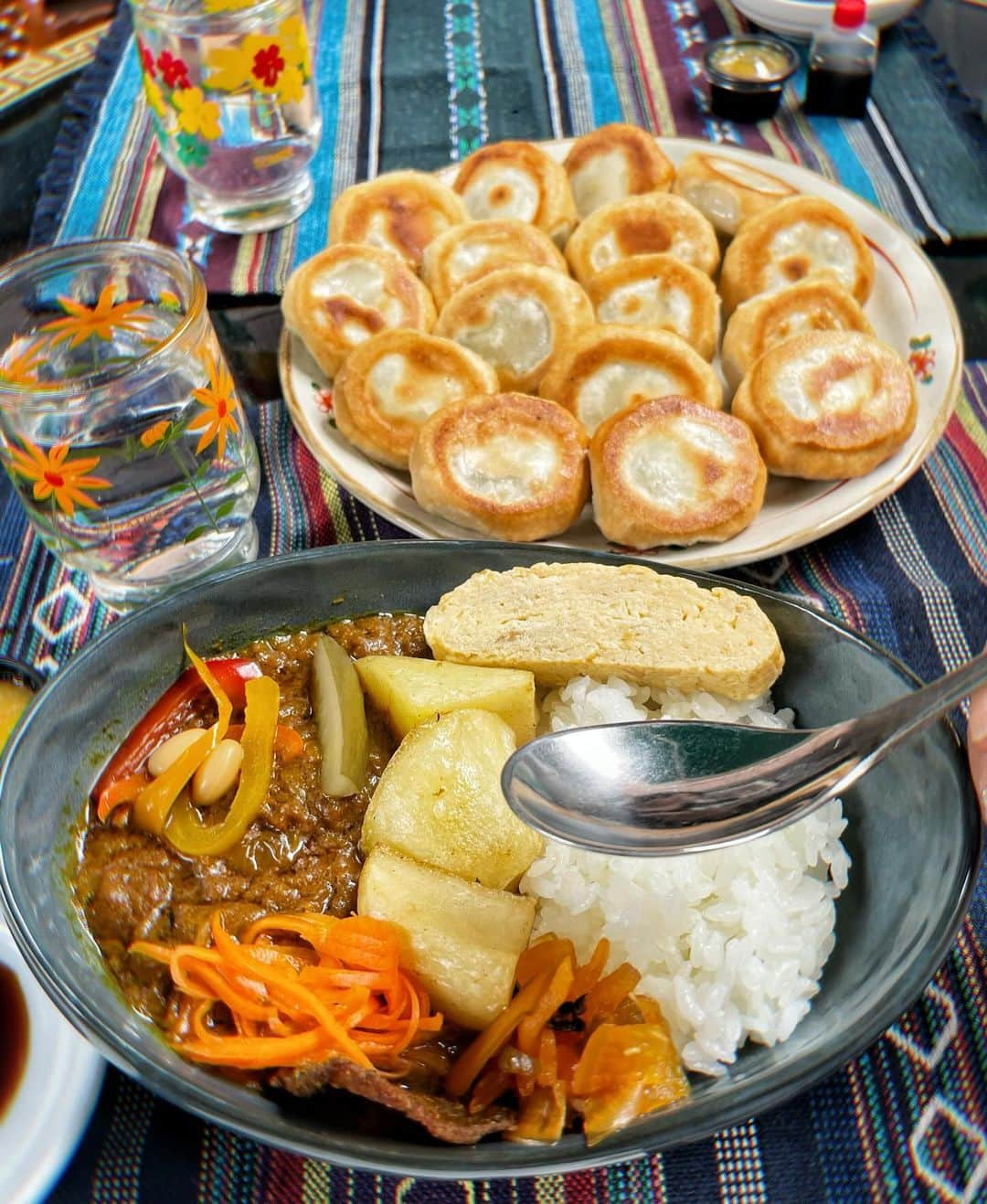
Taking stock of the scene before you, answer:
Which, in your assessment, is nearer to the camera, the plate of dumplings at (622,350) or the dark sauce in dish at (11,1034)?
the dark sauce in dish at (11,1034)

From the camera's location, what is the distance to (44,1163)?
49.5 inches

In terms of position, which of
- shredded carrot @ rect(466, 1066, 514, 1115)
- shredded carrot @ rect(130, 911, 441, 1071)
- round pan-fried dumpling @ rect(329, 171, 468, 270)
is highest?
round pan-fried dumpling @ rect(329, 171, 468, 270)

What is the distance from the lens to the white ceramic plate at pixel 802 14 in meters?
3.20

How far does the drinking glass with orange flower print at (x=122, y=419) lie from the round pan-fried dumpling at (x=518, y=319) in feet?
1.85

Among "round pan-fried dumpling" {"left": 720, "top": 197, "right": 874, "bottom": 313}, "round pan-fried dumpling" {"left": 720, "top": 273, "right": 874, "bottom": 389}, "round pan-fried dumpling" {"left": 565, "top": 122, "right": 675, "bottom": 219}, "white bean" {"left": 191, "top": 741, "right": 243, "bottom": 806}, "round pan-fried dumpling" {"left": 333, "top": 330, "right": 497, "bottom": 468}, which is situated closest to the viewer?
"white bean" {"left": 191, "top": 741, "right": 243, "bottom": 806}

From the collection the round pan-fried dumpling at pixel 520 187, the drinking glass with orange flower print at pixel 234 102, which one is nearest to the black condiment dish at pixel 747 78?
the round pan-fried dumpling at pixel 520 187

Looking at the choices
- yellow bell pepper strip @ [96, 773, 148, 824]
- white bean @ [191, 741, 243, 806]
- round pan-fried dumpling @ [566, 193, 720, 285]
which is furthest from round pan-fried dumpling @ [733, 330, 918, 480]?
yellow bell pepper strip @ [96, 773, 148, 824]

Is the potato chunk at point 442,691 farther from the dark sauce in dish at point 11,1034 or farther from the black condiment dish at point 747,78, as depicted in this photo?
the black condiment dish at point 747,78

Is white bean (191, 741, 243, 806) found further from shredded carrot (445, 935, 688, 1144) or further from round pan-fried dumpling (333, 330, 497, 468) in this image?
round pan-fried dumpling (333, 330, 497, 468)

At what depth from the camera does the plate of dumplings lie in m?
1.91

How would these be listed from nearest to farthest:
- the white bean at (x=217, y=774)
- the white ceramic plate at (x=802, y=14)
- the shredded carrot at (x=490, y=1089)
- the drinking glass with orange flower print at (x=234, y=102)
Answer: the shredded carrot at (x=490, y=1089)
the white bean at (x=217, y=774)
the drinking glass with orange flower print at (x=234, y=102)
the white ceramic plate at (x=802, y=14)

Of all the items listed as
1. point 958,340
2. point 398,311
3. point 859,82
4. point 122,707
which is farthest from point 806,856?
point 859,82

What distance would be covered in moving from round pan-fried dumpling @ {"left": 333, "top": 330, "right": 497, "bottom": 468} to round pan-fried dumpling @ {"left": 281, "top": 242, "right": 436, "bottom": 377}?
0.39 ft

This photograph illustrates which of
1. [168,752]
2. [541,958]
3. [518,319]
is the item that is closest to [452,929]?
[541,958]
